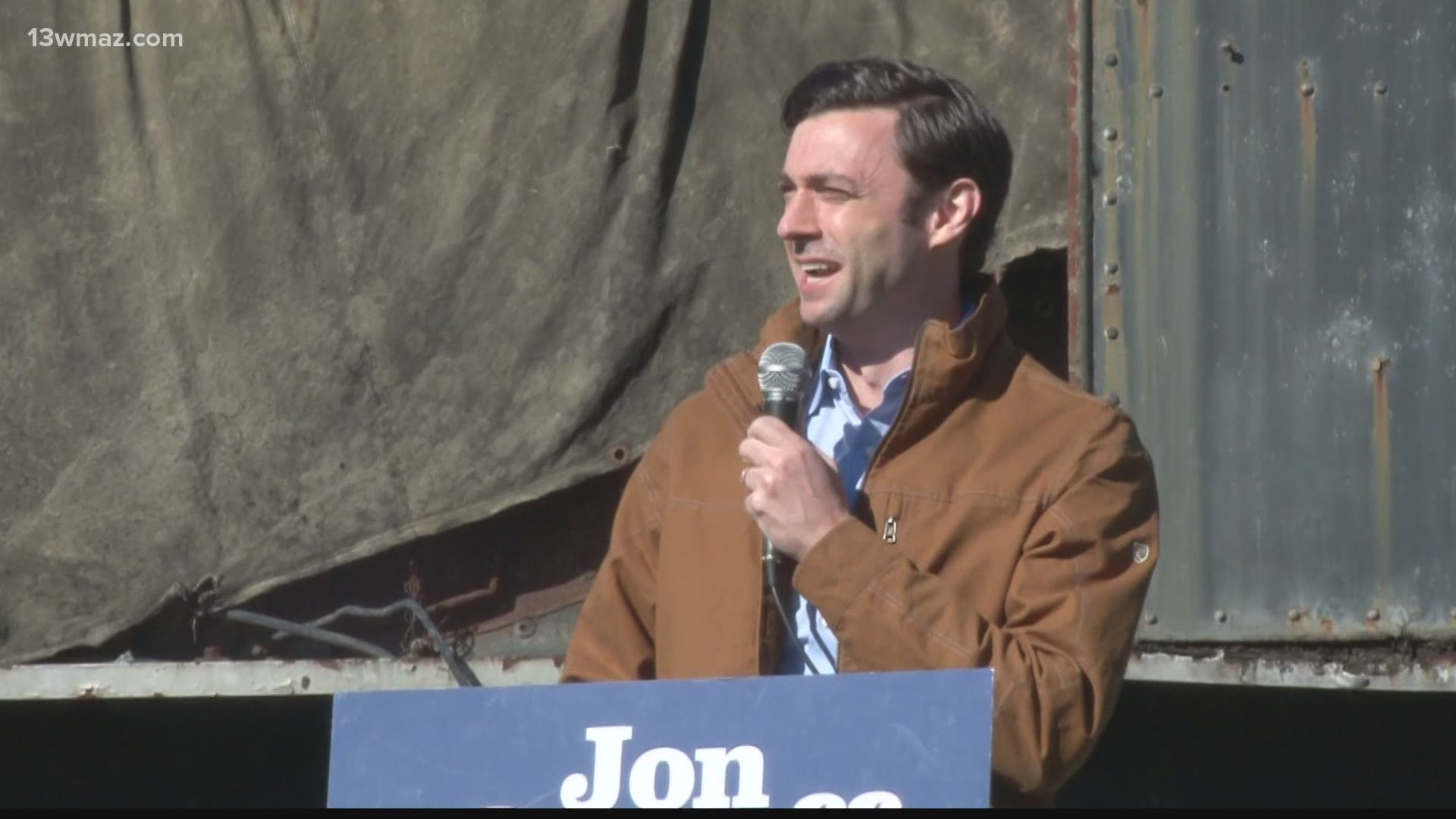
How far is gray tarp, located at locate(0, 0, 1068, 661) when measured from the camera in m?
4.27

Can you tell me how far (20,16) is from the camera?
4.35 meters

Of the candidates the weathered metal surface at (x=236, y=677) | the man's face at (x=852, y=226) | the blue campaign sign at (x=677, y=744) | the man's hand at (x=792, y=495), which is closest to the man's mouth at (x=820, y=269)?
the man's face at (x=852, y=226)

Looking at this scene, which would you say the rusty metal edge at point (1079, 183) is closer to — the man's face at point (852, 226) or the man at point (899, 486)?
the man at point (899, 486)

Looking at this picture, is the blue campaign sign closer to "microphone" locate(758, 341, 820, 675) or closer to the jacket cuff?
the jacket cuff

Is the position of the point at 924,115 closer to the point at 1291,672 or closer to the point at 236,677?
the point at 1291,672

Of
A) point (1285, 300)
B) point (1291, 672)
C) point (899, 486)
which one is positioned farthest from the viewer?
point (1285, 300)

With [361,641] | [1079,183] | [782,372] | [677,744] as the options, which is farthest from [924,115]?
[361,641]

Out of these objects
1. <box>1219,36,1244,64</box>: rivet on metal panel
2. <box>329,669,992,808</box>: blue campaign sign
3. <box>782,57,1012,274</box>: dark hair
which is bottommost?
<box>329,669,992,808</box>: blue campaign sign

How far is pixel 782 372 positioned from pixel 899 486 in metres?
0.19

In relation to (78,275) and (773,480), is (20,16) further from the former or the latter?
(773,480)

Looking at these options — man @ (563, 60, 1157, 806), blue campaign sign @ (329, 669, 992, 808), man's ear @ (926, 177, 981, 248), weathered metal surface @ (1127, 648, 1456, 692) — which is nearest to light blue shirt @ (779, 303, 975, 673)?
man @ (563, 60, 1157, 806)

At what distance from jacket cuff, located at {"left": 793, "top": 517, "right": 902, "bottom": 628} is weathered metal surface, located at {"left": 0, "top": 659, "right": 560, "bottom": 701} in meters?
1.78

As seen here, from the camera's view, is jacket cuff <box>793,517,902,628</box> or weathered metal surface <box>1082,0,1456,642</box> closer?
jacket cuff <box>793,517,902,628</box>

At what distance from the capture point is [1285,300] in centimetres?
417
